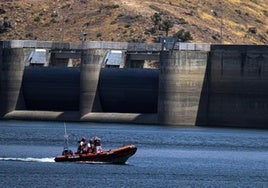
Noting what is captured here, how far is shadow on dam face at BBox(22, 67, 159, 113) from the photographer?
155 m

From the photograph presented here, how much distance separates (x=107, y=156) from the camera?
104812 mm

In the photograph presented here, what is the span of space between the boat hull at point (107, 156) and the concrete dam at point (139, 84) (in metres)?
45.3

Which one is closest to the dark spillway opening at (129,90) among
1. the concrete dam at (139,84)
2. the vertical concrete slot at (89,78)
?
the concrete dam at (139,84)

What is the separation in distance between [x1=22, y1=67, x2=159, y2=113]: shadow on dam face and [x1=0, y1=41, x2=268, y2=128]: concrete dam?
106 mm

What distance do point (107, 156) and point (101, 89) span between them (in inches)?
2040

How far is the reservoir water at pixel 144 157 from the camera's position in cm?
9488

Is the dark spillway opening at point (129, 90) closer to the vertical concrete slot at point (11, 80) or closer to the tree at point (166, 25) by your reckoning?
the vertical concrete slot at point (11, 80)

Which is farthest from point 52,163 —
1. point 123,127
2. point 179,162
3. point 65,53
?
point 65,53

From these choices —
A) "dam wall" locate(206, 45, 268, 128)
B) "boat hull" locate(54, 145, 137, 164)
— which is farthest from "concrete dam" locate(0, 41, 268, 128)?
"boat hull" locate(54, 145, 137, 164)

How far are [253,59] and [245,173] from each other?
50.4 meters

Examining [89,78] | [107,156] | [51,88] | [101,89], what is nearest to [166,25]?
[51,88]

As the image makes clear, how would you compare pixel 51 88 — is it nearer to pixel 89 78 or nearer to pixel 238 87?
pixel 89 78

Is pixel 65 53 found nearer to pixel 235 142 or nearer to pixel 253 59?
pixel 253 59

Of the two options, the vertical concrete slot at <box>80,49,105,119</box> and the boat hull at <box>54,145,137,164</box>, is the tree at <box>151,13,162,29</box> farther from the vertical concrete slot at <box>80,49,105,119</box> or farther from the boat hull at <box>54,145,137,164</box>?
the boat hull at <box>54,145,137,164</box>
